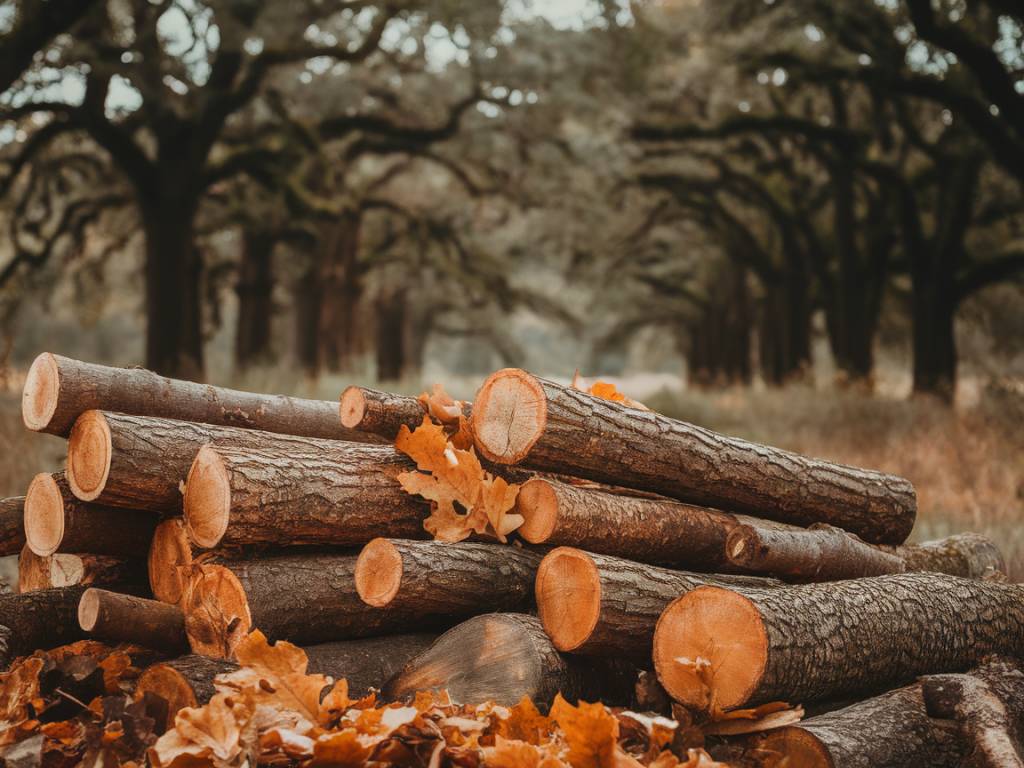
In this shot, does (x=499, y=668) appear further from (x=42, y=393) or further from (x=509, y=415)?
(x=42, y=393)

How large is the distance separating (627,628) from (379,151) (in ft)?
56.1

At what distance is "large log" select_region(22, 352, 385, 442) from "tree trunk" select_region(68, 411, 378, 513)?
13 cm

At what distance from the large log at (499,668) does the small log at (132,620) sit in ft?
2.77

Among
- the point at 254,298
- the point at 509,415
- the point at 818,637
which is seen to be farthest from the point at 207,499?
the point at 254,298

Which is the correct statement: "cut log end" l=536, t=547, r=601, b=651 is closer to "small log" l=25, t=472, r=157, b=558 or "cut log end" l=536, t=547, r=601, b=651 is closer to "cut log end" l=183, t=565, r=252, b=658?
"cut log end" l=183, t=565, r=252, b=658

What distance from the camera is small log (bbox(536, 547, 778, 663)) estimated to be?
131 inches

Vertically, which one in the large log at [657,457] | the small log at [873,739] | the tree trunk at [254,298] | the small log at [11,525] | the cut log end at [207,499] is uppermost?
the tree trunk at [254,298]

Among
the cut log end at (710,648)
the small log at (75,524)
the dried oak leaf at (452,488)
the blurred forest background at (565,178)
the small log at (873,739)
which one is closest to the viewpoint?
the small log at (873,739)

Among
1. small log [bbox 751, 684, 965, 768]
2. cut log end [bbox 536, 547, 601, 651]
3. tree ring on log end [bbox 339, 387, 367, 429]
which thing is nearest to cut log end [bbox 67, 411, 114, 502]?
tree ring on log end [bbox 339, 387, 367, 429]

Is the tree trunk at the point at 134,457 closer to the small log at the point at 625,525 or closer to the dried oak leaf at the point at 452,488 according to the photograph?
the dried oak leaf at the point at 452,488

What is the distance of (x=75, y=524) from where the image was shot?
3.91 metres

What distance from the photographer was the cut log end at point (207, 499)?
3.48 meters

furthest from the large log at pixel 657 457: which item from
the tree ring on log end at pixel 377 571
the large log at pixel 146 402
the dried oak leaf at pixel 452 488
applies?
the large log at pixel 146 402

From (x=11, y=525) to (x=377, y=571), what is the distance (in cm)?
198
